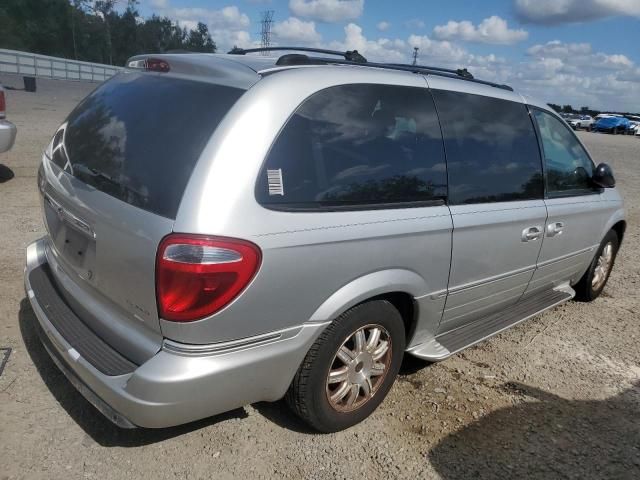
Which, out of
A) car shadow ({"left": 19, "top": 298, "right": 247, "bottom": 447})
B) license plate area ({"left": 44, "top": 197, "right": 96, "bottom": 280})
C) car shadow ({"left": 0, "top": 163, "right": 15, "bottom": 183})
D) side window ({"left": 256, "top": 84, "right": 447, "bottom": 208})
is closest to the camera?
side window ({"left": 256, "top": 84, "right": 447, "bottom": 208})

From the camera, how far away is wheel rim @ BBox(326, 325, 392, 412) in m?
2.73

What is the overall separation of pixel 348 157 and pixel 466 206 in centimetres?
90

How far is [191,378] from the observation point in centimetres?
214

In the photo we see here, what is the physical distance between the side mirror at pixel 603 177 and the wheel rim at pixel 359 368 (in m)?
2.52

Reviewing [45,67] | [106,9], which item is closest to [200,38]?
[106,9]

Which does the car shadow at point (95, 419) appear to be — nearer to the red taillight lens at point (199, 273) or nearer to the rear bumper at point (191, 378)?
the rear bumper at point (191, 378)

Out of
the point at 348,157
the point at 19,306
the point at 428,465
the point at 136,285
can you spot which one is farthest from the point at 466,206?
A: the point at 19,306

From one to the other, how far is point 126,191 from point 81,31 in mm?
88563

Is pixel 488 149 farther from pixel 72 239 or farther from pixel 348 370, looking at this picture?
pixel 72 239

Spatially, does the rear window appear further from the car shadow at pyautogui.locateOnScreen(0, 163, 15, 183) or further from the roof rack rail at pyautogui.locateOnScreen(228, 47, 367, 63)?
the car shadow at pyautogui.locateOnScreen(0, 163, 15, 183)

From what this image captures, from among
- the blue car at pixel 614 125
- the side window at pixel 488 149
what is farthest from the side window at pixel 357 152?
the blue car at pixel 614 125

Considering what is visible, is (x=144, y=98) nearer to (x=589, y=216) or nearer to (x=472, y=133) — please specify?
(x=472, y=133)

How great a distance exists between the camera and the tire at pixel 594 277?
15.8ft

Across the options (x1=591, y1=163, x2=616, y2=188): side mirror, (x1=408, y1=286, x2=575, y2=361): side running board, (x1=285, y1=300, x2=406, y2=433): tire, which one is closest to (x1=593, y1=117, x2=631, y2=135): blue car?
(x1=591, y1=163, x2=616, y2=188): side mirror
